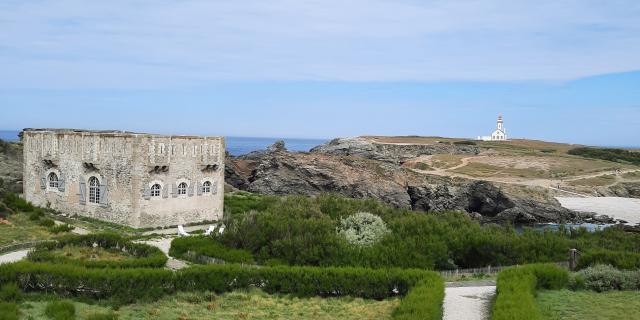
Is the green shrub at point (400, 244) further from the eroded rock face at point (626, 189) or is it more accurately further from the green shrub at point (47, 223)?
the eroded rock face at point (626, 189)

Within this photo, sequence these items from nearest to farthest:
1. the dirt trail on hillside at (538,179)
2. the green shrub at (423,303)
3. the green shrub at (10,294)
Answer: the green shrub at (423,303) < the green shrub at (10,294) < the dirt trail on hillside at (538,179)

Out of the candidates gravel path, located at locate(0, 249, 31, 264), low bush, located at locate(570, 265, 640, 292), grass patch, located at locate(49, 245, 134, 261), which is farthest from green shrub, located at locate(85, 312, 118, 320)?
low bush, located at locate(570, 265, 640, 292)

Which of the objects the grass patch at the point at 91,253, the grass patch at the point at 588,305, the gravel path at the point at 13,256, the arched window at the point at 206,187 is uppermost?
the arched window at the point at 206,187

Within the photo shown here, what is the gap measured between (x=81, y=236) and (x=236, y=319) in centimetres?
1264

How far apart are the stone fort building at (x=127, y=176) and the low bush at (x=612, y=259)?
22.2 meters

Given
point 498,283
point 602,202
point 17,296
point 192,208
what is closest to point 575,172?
point 602,202

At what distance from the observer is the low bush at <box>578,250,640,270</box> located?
21562mm

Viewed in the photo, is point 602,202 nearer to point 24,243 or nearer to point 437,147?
point 437,147

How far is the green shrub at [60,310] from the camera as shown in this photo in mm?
16344

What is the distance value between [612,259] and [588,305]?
5.43m

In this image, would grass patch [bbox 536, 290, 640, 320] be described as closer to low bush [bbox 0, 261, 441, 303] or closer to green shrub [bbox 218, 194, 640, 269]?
low bush [bbox 0, 261, 441, 303]

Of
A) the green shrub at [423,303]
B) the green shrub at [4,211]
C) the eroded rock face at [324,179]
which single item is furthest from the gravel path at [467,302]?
the eroded rock face at [324,179]

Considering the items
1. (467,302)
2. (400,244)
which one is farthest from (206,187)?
(467,302)

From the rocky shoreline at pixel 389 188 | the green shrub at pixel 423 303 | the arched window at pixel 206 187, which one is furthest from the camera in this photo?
the rocky shoreline at pixel 389 188
